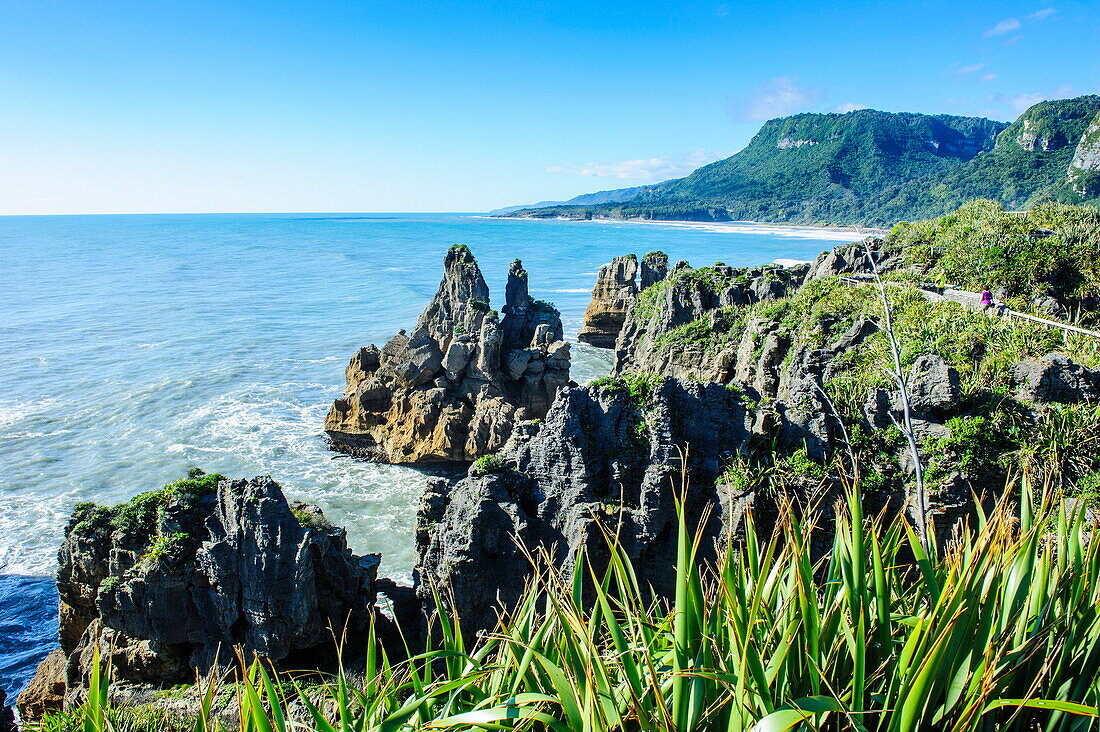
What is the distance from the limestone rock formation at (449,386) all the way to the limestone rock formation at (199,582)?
1134 centimetres

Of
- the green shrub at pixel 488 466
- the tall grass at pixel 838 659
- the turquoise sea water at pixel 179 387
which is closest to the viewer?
the tall grass at pixel 838 659

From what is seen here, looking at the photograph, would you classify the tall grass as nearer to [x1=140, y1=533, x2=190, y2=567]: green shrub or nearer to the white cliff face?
[x1=140, y1=533, x2=190, y2=567]: green shrub

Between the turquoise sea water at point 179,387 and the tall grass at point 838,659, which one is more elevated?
the tall grass at point 838,659

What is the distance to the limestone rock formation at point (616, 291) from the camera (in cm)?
4438

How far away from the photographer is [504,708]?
350cm

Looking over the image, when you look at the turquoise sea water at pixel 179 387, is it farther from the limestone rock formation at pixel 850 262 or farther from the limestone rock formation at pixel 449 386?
the limestone rock formation at pixel 850 262

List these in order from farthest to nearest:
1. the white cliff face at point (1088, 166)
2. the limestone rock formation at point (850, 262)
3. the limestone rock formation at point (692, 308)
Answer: the white cliff face at point (1088, 166) → the limestone rock formation at point (850, 262) → the limestone rock formation at point (692, 308)

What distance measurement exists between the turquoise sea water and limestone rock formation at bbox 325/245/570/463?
4.38 feet

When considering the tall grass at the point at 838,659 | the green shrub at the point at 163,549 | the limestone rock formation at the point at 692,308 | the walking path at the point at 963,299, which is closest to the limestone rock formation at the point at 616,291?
the limestone rock formation at the point at 692,308

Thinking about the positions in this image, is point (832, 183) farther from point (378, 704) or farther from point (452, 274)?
point (378, 704)

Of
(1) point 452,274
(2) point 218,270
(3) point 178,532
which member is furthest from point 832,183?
(3) point 178,532

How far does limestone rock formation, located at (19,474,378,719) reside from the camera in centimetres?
1187

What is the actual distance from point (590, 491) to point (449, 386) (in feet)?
47.7

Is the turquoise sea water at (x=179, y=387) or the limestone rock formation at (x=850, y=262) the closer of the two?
the turquoise sea water at (x=179, y=387)
